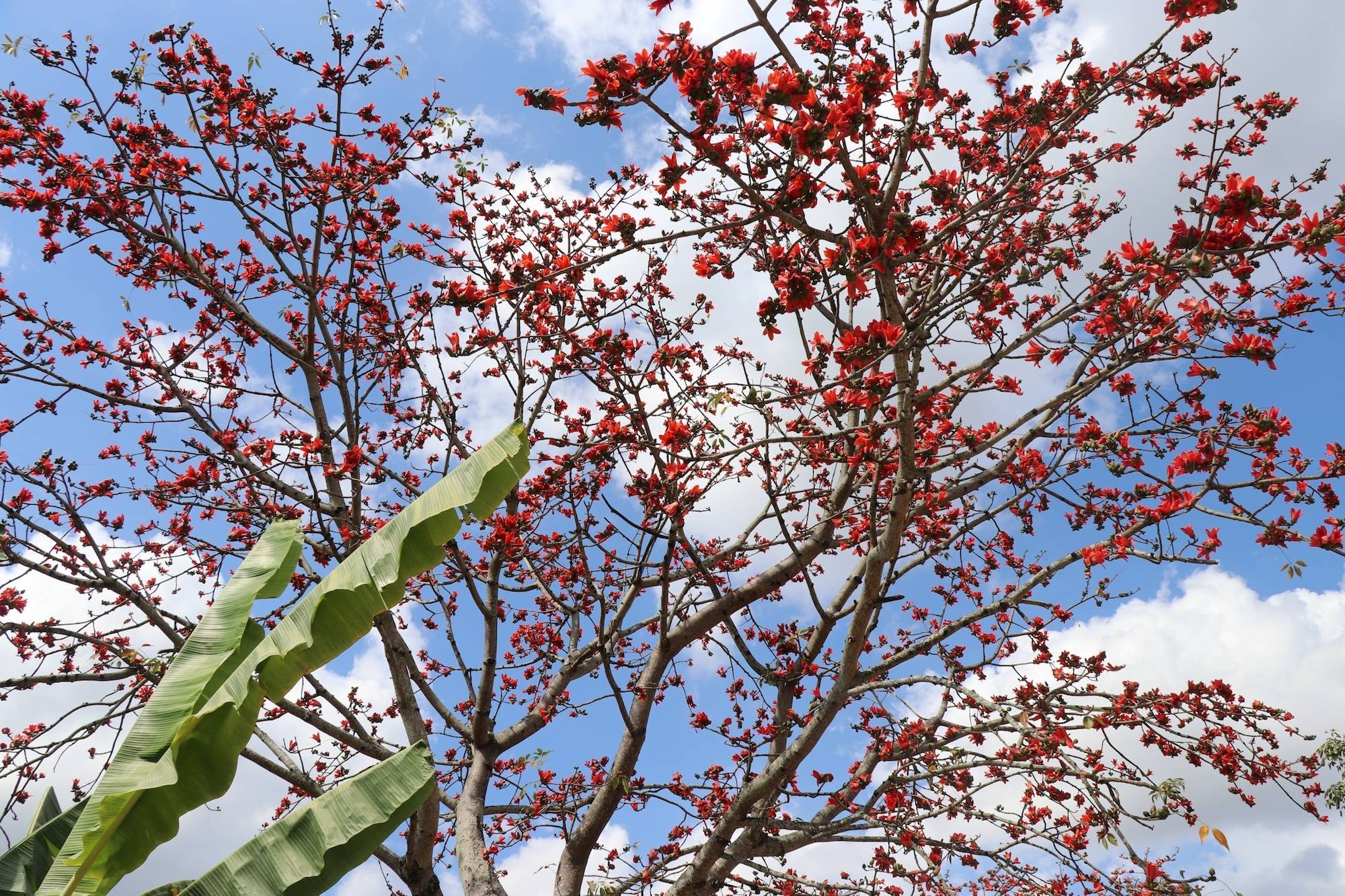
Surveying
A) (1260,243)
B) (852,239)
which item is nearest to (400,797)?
(852,239)

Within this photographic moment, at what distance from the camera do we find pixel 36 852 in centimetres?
472

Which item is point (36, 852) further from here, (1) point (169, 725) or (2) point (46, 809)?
(1) point (169, 725)

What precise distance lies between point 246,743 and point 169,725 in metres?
0.46

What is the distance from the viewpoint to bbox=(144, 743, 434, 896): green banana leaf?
361 centimetres

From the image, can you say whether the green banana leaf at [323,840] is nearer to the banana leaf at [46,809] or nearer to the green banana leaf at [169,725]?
the green banana leaf at [169,725]

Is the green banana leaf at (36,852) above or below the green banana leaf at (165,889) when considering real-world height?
above

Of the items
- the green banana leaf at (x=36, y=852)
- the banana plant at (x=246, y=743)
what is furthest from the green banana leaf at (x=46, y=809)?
the banana plant at (x=246, y=743)

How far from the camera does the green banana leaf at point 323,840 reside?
361cm

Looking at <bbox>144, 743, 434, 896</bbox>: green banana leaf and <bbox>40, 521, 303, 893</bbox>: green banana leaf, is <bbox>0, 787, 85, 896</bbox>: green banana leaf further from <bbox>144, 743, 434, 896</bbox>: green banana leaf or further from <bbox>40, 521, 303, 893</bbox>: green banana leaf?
<bbox>144, 743, 434, 896</bbox>: green banana leaf

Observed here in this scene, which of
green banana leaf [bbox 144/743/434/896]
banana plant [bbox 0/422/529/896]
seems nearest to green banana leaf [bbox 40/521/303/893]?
banana plant [bbox 0/422/529/896]

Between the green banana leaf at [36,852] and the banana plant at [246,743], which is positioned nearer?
the banana plant at [246,743]

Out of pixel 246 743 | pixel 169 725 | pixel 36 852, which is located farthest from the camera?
pixel 36 852

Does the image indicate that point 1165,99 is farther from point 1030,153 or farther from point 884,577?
point 884,577

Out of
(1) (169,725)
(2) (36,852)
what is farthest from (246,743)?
(2) (36,852)
